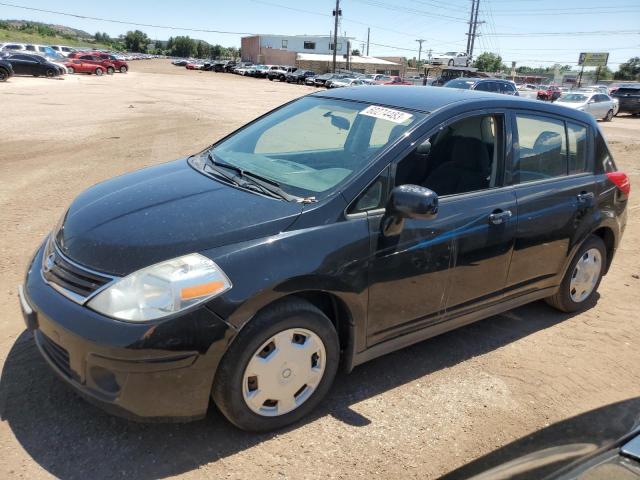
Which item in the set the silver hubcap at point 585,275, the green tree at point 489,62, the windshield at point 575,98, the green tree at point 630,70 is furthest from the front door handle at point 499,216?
the green tree at point 489,62

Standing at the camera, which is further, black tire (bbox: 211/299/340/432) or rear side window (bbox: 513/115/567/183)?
rear side window (bbox: 513/115/567/183)

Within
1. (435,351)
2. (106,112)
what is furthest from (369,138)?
(106,112)

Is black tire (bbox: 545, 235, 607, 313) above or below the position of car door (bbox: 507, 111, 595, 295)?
below

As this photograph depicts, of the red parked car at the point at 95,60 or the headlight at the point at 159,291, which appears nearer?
the headlight at the point at 159,291

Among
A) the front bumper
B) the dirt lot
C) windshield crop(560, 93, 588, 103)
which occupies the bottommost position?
the dirt lot

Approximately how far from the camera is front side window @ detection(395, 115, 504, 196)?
3.33 m

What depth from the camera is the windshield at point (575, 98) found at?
23.3 m

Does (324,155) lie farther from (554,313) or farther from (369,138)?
(554,313)

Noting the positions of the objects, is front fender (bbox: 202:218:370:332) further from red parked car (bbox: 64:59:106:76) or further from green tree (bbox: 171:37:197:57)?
green tree (bbox: 171:37:197:57)

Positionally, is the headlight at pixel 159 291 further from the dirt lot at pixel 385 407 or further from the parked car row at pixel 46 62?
the parked car row at pixel 46 62

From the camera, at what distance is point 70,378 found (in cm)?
242

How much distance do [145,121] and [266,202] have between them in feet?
42.1

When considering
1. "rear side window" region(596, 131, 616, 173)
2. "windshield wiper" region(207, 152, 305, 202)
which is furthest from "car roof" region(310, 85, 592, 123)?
"windshield wiper" region(207, 152, 305, 202)

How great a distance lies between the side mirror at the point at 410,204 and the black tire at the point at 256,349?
26.0 inches
